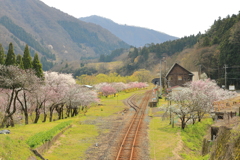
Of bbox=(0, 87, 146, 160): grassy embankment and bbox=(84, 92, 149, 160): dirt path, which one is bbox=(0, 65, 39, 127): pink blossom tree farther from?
bbox=(84, 92, 149, 160): dirt path

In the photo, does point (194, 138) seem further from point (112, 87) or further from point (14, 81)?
point (112, 87)

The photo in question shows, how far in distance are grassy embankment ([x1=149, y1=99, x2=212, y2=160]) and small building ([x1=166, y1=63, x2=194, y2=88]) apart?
47892mm

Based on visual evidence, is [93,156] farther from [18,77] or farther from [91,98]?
[91,98]

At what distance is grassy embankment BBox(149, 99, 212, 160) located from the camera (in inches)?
883

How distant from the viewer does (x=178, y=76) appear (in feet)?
285

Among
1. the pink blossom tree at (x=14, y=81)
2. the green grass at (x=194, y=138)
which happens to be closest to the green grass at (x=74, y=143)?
the pink blossom tree at (x=14, y=81)

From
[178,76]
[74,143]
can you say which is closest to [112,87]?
[178,76]

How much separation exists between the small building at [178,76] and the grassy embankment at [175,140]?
47892 millimetres

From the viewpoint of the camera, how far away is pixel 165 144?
84.7 ft

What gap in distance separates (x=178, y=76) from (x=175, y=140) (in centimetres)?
6184

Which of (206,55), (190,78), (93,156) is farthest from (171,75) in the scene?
(93,156)

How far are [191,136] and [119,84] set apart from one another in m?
83.5

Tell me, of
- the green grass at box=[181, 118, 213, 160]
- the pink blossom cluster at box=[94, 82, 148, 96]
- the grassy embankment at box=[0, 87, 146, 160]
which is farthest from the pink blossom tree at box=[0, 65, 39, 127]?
the pink blossom cluster at box=[94, 82, 148, 96]

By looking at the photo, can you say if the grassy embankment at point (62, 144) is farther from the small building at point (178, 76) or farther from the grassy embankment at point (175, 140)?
the small building at point (178, 76)
